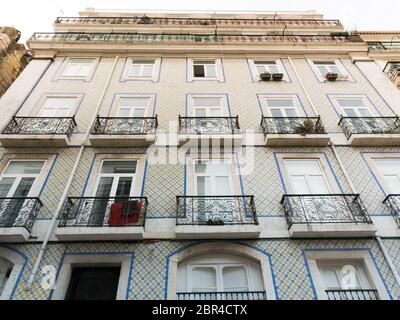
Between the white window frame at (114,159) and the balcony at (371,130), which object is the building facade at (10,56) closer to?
the white window frame at (114,159)

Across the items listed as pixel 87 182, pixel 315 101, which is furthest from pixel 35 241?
pixel 315 101

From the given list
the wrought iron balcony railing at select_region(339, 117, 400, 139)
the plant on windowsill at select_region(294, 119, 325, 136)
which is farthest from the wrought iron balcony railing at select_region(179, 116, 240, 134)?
the wrought iron balcony railing at select_region(339, 117, 400, 139)

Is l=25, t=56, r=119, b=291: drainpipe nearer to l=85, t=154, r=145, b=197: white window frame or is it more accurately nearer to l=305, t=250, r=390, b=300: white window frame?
l=85, t=154, r=145, b=197: white window frame

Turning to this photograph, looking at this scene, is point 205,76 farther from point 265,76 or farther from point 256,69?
point 265,76

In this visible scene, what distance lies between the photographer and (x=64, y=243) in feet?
19.8

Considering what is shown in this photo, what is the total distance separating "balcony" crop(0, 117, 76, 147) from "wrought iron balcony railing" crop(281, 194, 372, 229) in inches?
247

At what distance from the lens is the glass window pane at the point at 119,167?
766 centimetres

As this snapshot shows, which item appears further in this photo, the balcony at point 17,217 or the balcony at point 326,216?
the balcony at point 326,216

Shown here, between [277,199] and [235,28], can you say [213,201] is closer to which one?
[277,199]

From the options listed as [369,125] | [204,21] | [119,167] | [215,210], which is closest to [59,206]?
[119,167]

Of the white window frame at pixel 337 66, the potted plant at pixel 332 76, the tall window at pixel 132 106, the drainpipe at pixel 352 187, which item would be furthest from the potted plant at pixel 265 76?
the tall window at pixel 132 106

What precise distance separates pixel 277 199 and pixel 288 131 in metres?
2.46

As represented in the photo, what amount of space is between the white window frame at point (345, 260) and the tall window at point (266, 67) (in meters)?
7.45

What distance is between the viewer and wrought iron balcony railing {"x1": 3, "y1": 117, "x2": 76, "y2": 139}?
313 inches
